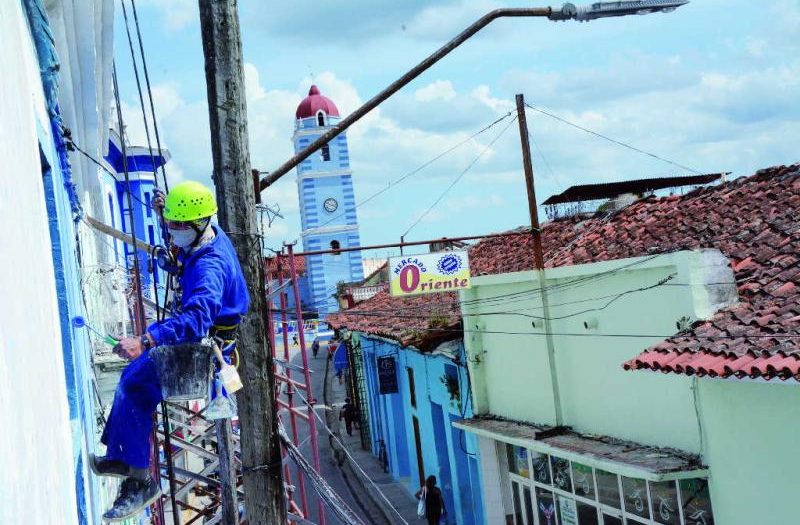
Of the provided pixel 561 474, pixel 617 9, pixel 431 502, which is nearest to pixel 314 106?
pixel 431 502

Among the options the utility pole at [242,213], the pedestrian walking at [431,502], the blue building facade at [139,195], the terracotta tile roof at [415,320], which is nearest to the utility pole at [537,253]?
the terracotta tile roof at [415,320]

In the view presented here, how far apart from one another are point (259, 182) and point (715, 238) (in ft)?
21.5

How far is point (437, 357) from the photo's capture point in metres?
18.2

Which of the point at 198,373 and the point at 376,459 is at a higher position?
the point at 198,373

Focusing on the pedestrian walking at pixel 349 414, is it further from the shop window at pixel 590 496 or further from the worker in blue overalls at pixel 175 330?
the worker in blue overalls at pixel 175 330

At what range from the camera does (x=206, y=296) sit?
4.30m

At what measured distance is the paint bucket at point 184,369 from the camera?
4.39 metres

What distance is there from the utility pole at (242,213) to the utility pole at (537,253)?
8.19 metres

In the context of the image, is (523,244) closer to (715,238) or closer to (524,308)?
(524,308)

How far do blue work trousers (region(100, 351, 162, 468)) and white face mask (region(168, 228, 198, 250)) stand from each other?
59cm

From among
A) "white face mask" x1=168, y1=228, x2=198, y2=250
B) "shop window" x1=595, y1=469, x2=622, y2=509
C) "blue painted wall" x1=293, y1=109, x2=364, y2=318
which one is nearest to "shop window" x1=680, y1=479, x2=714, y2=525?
"shop window" x1=595, y1=469, x2=622, y2=509

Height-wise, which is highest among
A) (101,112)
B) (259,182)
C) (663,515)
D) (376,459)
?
(101,112)

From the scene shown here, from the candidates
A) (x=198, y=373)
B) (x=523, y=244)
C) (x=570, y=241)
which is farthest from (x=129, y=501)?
(x=523, y=244)

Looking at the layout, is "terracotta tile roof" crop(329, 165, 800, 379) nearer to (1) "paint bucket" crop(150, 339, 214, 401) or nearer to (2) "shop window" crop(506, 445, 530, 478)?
(2) "shop window" crop(506, 445, 530, 478)
